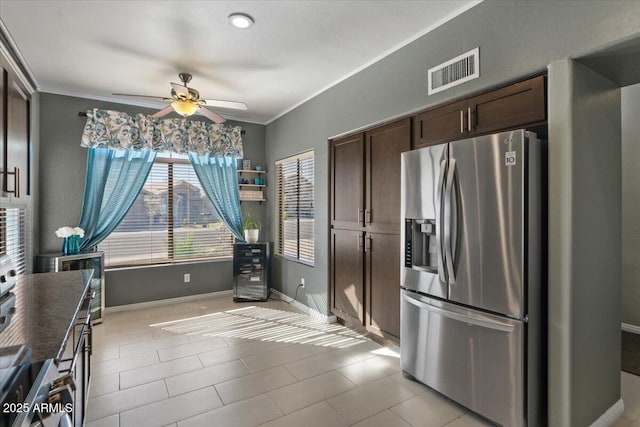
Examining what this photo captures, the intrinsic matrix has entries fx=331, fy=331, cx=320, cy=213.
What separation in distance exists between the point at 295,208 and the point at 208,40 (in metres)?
2.52

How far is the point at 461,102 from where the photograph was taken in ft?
8.04

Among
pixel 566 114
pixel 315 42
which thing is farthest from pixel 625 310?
pixel 315 42

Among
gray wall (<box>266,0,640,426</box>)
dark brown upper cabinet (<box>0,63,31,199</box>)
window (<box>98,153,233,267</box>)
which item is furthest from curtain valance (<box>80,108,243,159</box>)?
gray wall (<box>266,0,640,426</box>)

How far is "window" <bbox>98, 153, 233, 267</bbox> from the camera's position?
4617mm

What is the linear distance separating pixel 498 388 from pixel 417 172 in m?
1.50

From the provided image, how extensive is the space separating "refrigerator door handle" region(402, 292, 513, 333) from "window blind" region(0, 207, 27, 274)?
342cm

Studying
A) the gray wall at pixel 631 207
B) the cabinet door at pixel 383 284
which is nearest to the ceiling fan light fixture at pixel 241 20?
the cabinet door at pixel 383 284

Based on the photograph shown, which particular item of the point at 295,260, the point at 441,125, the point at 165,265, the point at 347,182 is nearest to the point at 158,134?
the point at 165,265

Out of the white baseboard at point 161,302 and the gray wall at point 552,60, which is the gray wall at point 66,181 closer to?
the white baseboard at point 161,302

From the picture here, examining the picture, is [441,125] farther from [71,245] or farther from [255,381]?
[71,245]

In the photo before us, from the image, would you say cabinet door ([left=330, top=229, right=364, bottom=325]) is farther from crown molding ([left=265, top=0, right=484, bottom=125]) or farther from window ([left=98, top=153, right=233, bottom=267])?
window ([left=98, top=153, right=233, bottom=267])

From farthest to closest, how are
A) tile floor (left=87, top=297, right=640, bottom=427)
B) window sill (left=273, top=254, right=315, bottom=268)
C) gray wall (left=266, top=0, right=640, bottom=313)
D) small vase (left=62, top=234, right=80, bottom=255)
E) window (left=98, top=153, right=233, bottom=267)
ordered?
window (left=98, top=153, right=233, bottom=267), window sill (left=273, top=254, right=315, bottom=268), small vase (left=62, top=234, right=80, bottom=255), tile floor (left=87, top=297, right=640, bottom=427), gray wall (left=266, top=0, right=640, bottom=313)

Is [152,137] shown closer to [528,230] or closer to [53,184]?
[53,184]

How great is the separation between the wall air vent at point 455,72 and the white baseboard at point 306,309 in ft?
9.01
